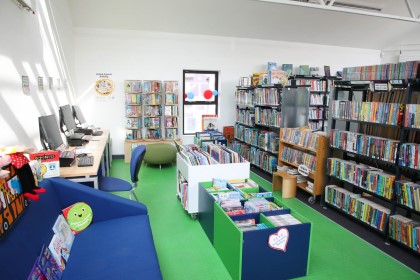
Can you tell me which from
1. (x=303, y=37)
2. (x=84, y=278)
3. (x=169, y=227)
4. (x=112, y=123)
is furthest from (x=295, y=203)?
(x=303, y=37)

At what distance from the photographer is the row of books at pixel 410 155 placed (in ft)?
9.72

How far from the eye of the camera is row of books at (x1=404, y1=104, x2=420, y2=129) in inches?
115

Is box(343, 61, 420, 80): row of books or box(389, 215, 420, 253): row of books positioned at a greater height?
box(343, 61, 420, 80): row of books

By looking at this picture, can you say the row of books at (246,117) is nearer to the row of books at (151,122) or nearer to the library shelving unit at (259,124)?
the library shelving unit at (259,124)

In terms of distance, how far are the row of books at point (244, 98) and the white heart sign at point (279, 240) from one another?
14.0 feet

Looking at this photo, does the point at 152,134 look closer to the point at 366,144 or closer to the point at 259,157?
the point at 259,157

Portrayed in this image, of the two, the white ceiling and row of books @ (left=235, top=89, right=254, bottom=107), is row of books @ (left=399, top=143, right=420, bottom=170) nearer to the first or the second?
row of books @ (left=235, top=89, right=254, bottom=107)

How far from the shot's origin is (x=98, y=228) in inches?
98.7

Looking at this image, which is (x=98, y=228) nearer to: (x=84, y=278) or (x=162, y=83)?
(x=84, y=278)

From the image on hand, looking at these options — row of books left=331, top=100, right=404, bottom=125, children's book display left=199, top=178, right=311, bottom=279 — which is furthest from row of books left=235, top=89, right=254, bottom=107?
children's book display left=199, top=178, right=311, bottom=279

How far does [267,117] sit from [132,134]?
10.6 ft

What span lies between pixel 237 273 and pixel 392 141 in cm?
231

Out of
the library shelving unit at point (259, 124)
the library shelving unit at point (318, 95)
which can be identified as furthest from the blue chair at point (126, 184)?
the library shelving unit at point (318, 95)

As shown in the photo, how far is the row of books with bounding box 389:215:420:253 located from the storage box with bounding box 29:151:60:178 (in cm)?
355
